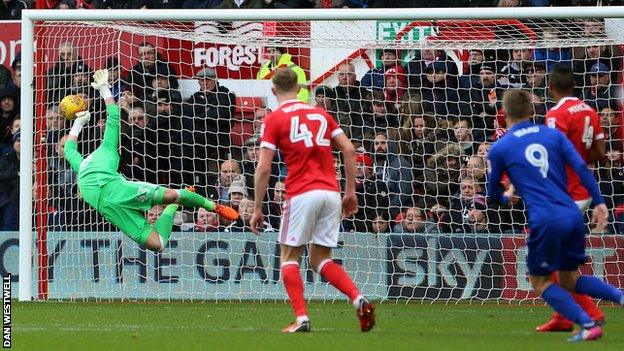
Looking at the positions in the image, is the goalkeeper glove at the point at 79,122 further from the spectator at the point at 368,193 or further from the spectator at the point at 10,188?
the spectator at the point at 368,193

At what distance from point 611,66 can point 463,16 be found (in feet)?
7.27

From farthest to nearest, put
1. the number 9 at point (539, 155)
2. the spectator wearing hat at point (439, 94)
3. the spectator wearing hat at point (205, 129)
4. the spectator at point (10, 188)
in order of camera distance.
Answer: the spectator at point (10, 188), the spectator wearing hat at point (205, 129), the spectator wearing hat at point (439, 94), the number 9 at point (539, 155)

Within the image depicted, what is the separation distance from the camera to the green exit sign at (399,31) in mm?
16094

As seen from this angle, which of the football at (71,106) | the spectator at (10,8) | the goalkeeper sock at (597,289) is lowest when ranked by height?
the goalkeeper sock at (597,289)

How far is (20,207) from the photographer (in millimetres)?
15336

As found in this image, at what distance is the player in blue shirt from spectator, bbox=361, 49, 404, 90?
621 centimetres

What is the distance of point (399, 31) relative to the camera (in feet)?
53.3

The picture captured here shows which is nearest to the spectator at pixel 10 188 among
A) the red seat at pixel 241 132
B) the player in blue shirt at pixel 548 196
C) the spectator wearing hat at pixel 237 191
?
the spectator wearing hat at pixel 237 191

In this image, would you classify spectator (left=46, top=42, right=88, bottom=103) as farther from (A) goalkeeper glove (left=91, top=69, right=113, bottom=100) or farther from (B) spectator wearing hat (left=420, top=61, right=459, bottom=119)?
(B) spectator wearing hat (left=420, top=61, right=459, bottom=119)

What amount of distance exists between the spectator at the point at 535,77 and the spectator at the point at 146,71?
440cm

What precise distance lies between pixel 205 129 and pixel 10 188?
2.72 m

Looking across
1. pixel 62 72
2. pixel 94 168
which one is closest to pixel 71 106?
pixel 94 168

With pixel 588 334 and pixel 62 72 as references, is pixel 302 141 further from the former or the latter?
pixel 62 72

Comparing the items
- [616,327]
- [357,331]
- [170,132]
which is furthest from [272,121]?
[170,132]
